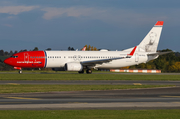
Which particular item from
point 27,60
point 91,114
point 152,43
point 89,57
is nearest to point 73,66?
point 89,57

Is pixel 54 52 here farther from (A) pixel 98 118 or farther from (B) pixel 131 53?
(A) pixel 98 118

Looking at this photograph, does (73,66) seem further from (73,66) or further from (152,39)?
(152,39)

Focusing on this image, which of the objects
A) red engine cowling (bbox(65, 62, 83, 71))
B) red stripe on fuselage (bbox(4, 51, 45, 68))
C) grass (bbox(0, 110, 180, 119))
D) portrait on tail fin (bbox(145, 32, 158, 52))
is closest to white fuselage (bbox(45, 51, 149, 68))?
red stripe on fuselage (bbox(4, 51, 45, 68))

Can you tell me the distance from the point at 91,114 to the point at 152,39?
50.1m

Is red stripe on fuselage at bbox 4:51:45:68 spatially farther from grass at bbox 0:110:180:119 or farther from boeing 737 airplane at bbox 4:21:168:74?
grass at bbox 0:110:180:119

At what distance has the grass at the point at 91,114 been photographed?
38.9 ft

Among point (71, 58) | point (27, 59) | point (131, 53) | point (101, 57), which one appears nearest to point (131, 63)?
point (131, 53)

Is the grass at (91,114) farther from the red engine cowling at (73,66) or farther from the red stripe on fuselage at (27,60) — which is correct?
the red stripe on fuselage at (27,60)

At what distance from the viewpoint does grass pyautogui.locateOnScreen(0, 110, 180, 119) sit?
38.9 ft

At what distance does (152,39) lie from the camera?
199 feet

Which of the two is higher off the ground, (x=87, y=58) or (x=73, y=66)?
(x=87, y=58)

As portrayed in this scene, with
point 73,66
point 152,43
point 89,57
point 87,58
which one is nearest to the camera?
point 73,66

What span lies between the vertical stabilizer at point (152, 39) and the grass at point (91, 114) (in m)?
47.7

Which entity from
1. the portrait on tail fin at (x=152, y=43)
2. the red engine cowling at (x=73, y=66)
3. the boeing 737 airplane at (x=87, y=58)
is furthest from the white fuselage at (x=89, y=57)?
the portrait on tail fin at (x=152, y=43)
